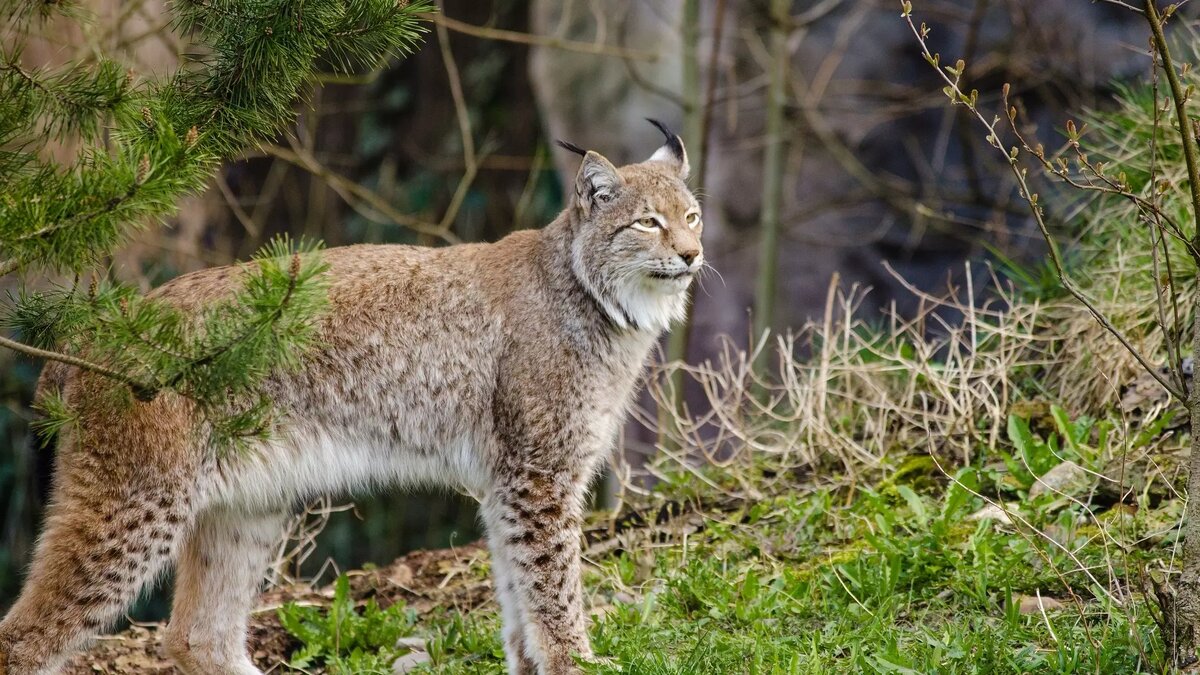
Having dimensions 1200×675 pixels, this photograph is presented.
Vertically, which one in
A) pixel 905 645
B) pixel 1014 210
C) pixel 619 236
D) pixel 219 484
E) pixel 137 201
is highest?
pixel 137 201

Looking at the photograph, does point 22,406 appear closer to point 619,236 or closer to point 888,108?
point 619,236

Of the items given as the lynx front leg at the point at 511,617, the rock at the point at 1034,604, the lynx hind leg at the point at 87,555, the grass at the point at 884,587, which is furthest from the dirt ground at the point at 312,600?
the rock at the point at 1034,604

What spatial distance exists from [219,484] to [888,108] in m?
6.13

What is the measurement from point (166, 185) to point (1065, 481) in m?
3.60

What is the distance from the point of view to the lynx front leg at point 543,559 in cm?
449

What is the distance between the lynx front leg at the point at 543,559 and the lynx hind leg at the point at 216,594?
38.7 inches

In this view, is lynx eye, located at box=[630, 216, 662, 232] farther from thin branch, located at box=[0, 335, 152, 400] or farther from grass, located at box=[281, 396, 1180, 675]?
thin branch, located at box=[0, 335, 152, 400]

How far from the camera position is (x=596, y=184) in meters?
4.93

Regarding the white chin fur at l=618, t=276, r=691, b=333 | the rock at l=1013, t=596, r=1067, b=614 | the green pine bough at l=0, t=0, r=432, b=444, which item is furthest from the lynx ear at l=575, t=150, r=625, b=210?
the rock at l=1013, t=596, r=1067, b=614

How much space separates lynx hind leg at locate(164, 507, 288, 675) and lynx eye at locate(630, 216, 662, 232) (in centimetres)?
182

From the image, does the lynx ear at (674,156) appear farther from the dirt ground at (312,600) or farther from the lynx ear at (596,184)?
the dirt ground at (312,600)

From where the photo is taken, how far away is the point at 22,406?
343 inches

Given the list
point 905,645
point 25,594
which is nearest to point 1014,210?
point 905,645

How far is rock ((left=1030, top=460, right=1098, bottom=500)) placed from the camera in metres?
4.90
